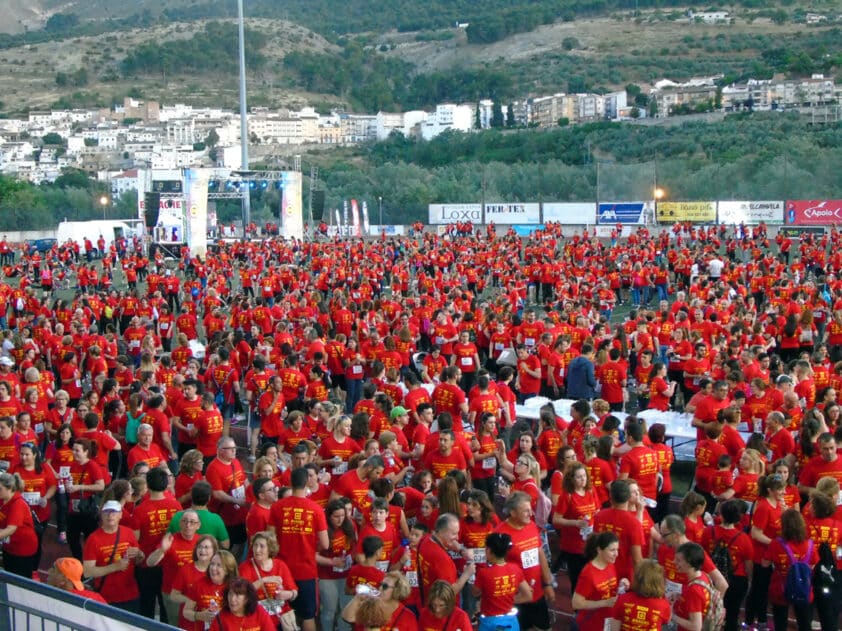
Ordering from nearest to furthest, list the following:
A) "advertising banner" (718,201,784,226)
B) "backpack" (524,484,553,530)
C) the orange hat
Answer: the orange hat, "backpack" (524,484,553,530), "advertising banner" (718,201,784,226)

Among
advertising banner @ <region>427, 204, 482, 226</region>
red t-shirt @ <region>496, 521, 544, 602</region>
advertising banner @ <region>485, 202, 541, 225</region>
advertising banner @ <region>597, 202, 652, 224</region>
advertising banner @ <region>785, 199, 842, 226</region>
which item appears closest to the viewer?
red t-shirt @ <region>496, 521, 544, 602</region>

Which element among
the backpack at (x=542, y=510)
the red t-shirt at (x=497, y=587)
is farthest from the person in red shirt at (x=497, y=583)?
the backpack at (x=542, y=510)

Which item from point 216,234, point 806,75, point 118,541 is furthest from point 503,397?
point 806,75

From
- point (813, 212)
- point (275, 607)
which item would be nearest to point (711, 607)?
point (275, 607)

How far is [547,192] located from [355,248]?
28723 millimetres

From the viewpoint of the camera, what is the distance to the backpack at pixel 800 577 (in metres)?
6.38

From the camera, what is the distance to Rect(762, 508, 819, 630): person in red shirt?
6.34m

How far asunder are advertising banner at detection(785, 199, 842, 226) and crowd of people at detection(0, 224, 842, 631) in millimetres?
28826

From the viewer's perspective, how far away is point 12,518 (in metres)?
6.95

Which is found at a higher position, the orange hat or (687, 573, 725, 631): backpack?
the orange hat

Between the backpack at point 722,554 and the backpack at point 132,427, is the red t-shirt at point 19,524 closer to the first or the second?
the backpack at point 132,427

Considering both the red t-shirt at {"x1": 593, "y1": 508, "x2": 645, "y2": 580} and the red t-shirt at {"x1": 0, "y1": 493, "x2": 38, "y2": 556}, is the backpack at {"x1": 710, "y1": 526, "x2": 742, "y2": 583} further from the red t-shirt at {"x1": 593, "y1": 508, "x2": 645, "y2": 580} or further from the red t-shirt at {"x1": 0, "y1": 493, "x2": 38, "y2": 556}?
the red t-shirt at {"x1": 0, "y1": 493, "x2": 38, "y2": 556}

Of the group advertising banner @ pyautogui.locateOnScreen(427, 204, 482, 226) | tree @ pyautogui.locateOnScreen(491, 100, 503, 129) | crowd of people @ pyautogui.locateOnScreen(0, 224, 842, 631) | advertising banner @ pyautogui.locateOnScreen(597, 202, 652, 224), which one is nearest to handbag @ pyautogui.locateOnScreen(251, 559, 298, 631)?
crowd of people @ pyautogui.locateOnScreen(0, 224, 842, 631)

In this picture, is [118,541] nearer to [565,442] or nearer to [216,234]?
[565,442]
